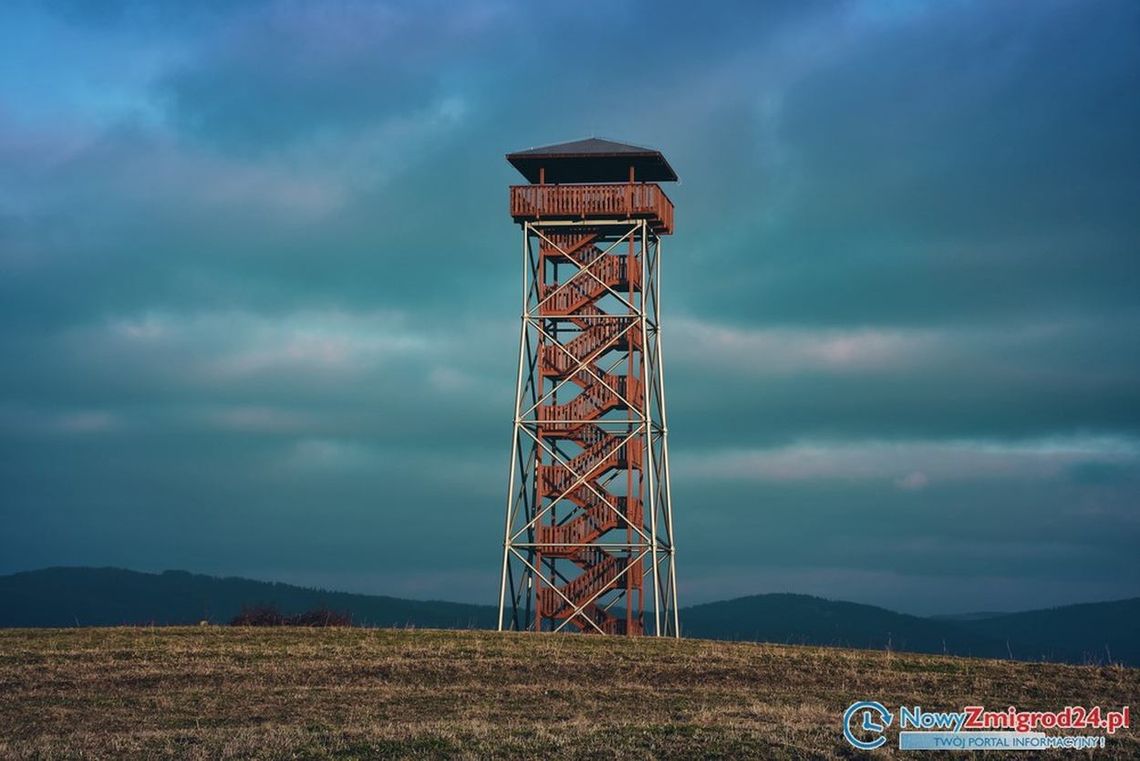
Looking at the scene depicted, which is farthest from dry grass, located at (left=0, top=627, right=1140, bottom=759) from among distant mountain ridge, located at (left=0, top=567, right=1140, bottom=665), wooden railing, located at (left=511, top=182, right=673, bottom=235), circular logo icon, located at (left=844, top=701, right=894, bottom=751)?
distant mountain ridge, located at (left=0, top=567, right=1140, bottom=665)

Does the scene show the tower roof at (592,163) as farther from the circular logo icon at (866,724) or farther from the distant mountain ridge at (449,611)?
the distant mountain ridge at (449,611)

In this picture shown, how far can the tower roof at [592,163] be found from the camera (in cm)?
4728

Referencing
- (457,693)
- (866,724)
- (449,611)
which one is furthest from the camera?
(449,611)

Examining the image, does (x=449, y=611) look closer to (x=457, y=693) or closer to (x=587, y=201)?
(x=587, y=201)

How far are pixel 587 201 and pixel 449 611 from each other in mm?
109991

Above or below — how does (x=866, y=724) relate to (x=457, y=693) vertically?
below

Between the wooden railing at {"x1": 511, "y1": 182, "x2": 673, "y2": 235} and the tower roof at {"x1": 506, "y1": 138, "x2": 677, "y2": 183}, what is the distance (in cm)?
76

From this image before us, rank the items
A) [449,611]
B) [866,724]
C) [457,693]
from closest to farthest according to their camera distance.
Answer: [866,724] < [457,693] < [449,611]

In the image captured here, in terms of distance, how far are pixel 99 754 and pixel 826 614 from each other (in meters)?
141

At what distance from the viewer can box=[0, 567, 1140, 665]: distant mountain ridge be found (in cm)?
14450

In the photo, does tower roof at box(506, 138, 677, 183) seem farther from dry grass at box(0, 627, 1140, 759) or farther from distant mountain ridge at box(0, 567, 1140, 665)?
distant mountain ridge at box(0, 567, 1140, 665)

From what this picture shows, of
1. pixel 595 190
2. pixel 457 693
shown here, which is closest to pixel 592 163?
pixel 595 190

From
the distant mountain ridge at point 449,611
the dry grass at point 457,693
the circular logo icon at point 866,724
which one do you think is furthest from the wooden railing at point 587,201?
the distant mountain ridge at point 449,611

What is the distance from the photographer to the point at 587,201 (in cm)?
4759
